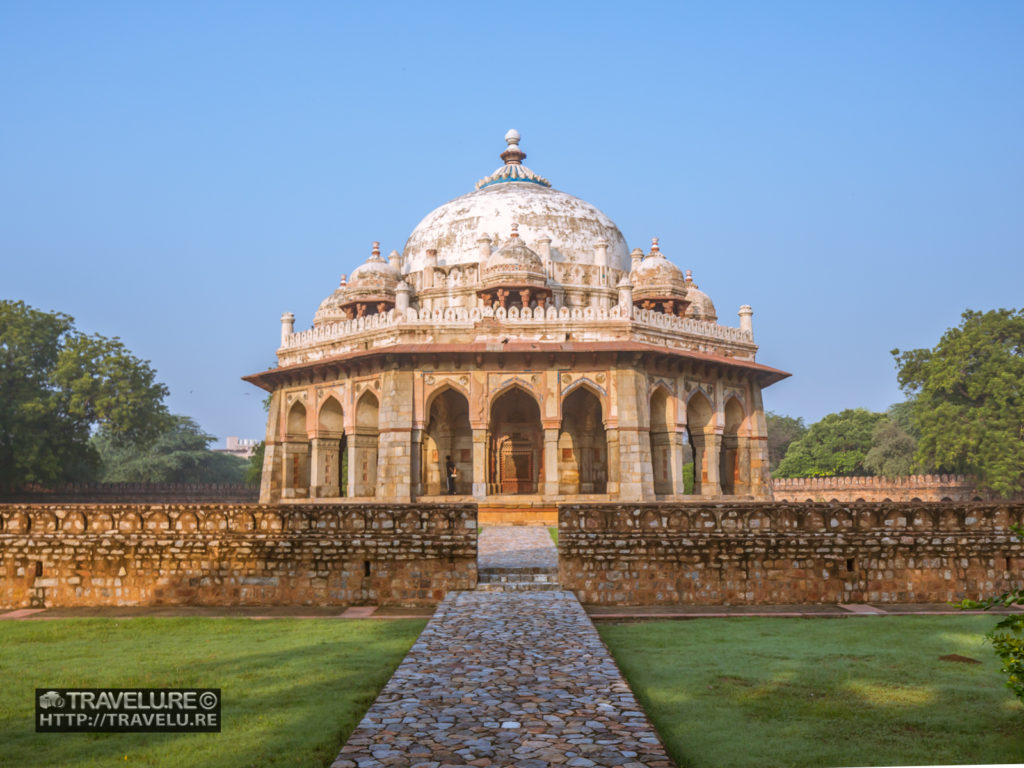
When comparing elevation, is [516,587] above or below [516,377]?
below

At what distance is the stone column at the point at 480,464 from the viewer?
20.7m

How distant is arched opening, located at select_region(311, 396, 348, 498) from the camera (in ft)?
79.7

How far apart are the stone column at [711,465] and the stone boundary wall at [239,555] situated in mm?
14119

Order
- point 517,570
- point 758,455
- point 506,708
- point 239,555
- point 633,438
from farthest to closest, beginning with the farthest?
1. point 758,455
2. point 633,438
3. point 517,570
4. point 239,555
5. point 506,708

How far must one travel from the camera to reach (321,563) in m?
10.5

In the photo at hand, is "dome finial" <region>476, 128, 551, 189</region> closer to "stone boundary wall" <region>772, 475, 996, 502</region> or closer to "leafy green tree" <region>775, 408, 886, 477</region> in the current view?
"stone boundary wall" <region>772, 475, 996, 502</region>

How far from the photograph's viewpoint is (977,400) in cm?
3522

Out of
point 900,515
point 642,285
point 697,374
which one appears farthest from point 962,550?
point 642,285

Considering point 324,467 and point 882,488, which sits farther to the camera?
point 882,488

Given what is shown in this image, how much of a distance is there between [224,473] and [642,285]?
4607cm

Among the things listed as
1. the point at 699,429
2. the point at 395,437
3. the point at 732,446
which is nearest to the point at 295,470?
the point at 395,437

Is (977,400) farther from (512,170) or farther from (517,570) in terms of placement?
(517,570)

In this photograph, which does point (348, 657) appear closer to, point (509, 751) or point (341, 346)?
point (509, 751)

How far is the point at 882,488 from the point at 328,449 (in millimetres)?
23721
